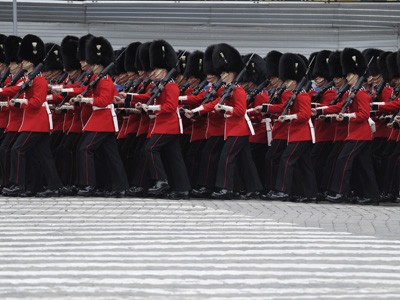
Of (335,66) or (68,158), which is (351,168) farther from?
(68,158)

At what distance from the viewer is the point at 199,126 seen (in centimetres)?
1803

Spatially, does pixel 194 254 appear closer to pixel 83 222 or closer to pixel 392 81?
pixel 83 222

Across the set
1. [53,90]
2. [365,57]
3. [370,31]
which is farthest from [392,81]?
[370,31]

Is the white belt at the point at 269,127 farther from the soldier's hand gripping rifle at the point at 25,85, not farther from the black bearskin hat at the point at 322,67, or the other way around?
the soldier's hand gripping rifle at the point at 25,85

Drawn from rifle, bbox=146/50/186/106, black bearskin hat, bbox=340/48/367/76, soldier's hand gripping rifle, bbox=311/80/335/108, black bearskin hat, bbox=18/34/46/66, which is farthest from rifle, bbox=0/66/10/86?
black bearskin hat, bbox=340/48/367/76

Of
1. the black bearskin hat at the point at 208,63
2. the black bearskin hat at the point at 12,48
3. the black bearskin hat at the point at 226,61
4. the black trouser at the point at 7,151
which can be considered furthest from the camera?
the black bearskin hat at the point at 12,48

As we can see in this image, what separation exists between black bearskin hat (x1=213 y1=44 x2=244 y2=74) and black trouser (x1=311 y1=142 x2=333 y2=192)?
1360 millimetres

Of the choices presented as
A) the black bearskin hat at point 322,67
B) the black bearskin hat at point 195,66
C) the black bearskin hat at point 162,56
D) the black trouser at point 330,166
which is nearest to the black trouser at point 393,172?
the black trouser at point 330,166

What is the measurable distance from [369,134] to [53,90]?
3.82m

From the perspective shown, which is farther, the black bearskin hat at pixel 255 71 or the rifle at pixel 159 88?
the black bearskin hat at pixel 255 71

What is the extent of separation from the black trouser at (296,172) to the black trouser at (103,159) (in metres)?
1.86

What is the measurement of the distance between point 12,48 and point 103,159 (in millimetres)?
2034

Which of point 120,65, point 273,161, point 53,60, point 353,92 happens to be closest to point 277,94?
point 273,161

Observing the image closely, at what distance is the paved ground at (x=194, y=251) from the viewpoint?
29.7 feet
